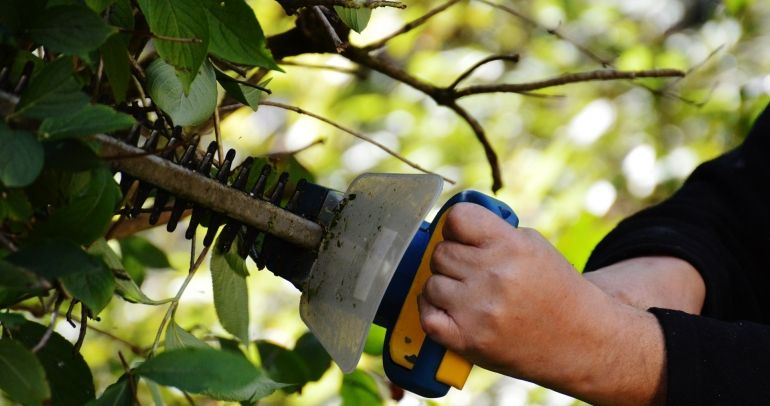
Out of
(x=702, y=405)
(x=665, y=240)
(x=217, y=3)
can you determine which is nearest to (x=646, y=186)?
(x=665, y=240)

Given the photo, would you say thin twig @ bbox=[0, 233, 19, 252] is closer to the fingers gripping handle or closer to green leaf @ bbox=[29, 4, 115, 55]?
green leaf @ bbox=[29, 4, 115, 55]

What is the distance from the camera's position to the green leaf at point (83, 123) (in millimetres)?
481

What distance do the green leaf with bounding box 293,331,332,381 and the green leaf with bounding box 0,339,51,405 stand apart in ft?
1.71

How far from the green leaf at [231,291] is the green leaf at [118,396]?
0.21m

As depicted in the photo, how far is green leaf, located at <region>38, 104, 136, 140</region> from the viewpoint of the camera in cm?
48

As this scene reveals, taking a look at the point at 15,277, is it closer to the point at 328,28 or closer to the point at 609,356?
the point at 328,28

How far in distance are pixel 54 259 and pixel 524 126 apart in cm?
202

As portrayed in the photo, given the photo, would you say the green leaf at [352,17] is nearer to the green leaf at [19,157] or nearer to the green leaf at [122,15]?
the green leaf at [122,15]

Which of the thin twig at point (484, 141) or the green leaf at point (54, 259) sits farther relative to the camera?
the thin twig at point (484, 141)

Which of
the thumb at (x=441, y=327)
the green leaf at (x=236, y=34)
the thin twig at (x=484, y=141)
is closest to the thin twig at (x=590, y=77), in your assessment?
the thin twig at (x=484, y=141)

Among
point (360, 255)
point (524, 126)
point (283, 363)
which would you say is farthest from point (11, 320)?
point (524, 126)

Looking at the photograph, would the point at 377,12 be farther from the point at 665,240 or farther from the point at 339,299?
the point at 339,299

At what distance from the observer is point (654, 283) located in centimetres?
114

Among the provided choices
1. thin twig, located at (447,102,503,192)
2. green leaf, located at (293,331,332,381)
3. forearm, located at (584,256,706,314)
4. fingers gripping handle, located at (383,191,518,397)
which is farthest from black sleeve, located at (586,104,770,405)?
green leaf, located at (293,331,332,381)
